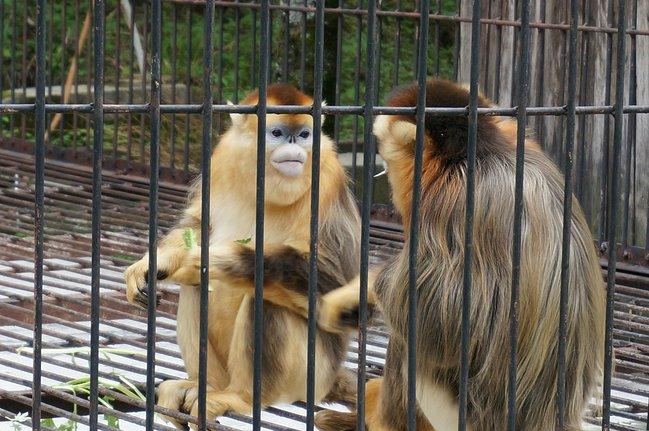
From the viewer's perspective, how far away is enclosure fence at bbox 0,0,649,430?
9.09 feet

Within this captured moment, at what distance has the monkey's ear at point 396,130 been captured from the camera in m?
3.88

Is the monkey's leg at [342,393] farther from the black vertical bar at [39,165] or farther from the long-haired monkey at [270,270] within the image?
the black vertical bar at [39,165]

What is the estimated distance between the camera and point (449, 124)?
12.7ft

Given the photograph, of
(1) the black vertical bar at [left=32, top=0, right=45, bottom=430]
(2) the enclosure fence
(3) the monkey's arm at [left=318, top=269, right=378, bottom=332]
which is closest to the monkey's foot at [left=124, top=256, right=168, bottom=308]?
(2) the enclosure fence

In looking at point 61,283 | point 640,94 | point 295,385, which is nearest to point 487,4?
point 640,94

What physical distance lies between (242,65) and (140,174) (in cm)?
522

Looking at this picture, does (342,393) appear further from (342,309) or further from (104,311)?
(104,311)

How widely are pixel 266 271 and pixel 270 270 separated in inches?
0.8

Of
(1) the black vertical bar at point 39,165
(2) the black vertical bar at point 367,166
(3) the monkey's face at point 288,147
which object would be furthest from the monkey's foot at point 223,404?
(1) the black vertical bar at point 39,165

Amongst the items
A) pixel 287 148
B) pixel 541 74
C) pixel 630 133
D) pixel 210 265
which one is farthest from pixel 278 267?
pixel 541 74

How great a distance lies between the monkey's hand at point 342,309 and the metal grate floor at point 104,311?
1.50ft

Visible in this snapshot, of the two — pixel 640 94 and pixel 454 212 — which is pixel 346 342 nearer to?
pixel 454 212

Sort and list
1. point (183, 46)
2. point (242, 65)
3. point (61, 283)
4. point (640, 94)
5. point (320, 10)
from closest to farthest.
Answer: point (320, 10) → point (61, 283) → point (640, 94) → point (242, 65) → point (183, 46)

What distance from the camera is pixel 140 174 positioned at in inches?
341
